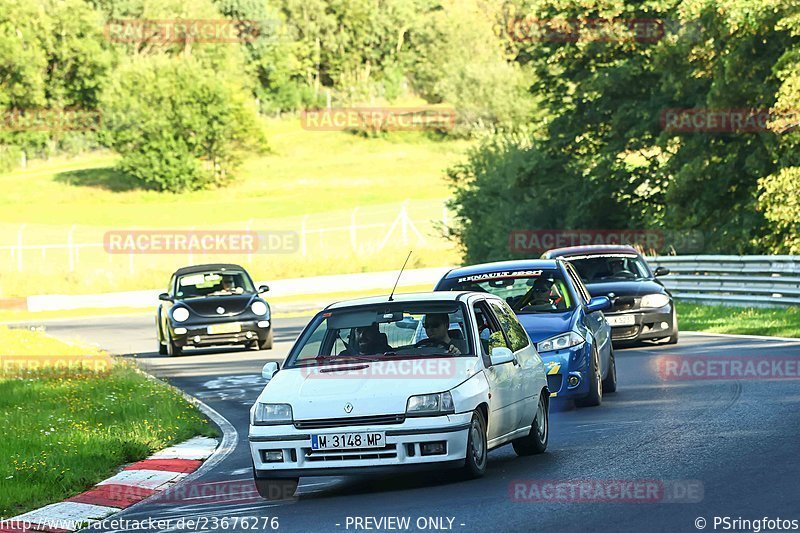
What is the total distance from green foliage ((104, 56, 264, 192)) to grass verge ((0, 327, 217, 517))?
76275 millimetres

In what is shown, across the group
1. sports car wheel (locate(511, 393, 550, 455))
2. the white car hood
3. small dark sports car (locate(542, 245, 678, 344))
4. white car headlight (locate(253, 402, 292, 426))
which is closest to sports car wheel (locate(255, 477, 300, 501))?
white car headlight (locate(253, 402, 292, 426))

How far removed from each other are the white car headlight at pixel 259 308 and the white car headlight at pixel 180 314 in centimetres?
115

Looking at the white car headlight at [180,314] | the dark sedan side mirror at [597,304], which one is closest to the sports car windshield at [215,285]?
the white car headlight at [180,314]

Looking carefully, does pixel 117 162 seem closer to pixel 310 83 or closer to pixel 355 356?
pixel 310 83

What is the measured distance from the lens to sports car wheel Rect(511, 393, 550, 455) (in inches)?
433

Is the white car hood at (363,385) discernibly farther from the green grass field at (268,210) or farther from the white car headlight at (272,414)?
the green grass field at (268,210)

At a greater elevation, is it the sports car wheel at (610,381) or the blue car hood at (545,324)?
the blue car hood at (545,324)

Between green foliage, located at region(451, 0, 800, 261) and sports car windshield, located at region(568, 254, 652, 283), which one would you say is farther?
green foliage, located at region(451, 0, 800, 261)

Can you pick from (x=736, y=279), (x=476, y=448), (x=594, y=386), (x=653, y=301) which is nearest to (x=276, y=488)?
(x=476, y=448)

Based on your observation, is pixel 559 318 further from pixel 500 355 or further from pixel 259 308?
pixel 259 308

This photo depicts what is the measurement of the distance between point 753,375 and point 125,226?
2667 inches

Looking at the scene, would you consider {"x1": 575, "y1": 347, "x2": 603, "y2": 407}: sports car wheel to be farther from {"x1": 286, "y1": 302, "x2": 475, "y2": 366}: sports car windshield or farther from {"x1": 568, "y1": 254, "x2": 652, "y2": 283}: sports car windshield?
{"x1": 568, "y1": 254, "x2": 652, "y2": 283}: sports car windshield

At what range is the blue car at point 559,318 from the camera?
13914 mm

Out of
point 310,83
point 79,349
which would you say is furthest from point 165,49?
point 79,349
